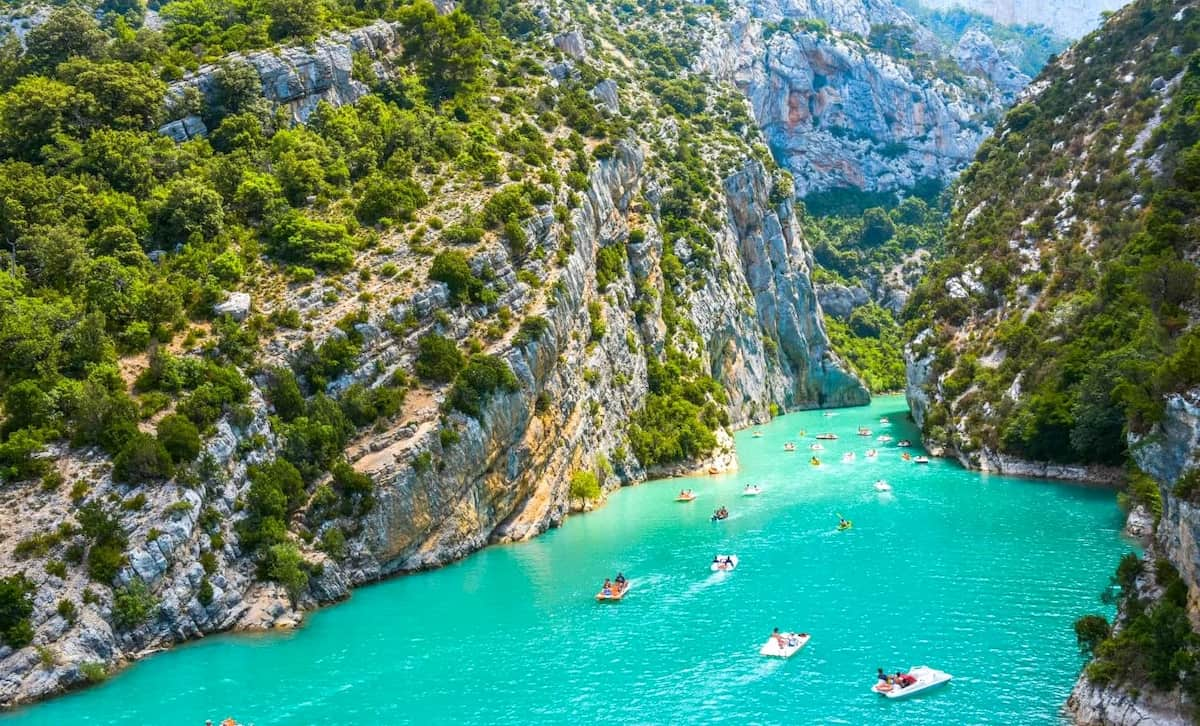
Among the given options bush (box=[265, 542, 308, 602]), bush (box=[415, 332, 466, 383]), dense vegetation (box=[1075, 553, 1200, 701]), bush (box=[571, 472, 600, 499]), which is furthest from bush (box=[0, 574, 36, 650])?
dense vegetation (box=[1075, 553, 1200, 701])

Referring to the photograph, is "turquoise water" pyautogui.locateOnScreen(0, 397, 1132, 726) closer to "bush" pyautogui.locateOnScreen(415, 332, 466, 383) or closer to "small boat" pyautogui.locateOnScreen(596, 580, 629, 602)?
"small boat" pyautogui.locateOnScreen(596, 580, 629, 602)

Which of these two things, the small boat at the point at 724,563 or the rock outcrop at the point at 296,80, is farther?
the rock outcrop at the point at 296,80

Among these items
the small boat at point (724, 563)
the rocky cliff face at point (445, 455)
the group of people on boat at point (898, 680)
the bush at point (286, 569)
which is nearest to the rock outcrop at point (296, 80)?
the rocky cliff face at point (445, 455)

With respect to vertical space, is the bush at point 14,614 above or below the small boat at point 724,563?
above

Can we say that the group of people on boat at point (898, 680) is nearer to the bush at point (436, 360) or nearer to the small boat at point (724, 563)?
the small boat at point (724, 563)

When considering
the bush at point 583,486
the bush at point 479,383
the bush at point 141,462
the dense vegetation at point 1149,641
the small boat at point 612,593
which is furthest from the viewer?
the bush at point 583,486

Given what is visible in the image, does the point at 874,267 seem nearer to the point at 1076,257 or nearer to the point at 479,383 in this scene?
the point at 1076,257

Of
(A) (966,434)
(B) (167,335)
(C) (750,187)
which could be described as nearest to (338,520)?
(B) (167,335)

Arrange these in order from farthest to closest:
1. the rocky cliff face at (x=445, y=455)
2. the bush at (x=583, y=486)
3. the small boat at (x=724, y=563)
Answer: the bush at (x=583, y=486) < the small boat at (x=724, y=563) < the rocky cliff face at (x=445, y=455)
